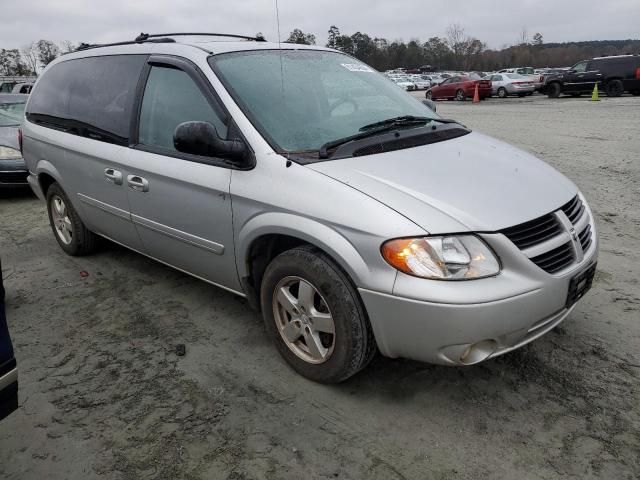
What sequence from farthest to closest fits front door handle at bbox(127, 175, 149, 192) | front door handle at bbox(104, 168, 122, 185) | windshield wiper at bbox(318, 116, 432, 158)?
1. front door handle at bbox(104, 168, 122, 185)
2. front door handle at bbox(127, 175, 149, 192)
3. windshield wiper at bbox(318, 116, 432, 158)

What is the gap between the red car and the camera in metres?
27.1

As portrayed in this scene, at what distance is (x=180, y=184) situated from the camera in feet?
10.5

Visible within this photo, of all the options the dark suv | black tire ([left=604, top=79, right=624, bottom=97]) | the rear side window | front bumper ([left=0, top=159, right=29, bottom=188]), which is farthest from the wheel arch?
black tire ([left=604, top=79, right=624, bottom=97])

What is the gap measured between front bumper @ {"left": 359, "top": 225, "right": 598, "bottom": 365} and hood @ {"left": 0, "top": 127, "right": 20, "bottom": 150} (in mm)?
7304

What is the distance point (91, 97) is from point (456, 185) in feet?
9.80

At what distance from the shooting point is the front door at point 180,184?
304 cm

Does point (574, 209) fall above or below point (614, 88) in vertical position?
above

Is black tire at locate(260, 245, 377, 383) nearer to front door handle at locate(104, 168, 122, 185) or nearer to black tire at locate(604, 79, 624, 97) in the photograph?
front door handle at locate(104, 168, 122, 185)

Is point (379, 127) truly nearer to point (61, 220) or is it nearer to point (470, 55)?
point (61, 220)

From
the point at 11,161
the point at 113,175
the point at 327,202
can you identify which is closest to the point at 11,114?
the point at 11,161

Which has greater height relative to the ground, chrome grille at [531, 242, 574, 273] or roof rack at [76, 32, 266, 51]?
roof rack at [76, 32, 266, 51]

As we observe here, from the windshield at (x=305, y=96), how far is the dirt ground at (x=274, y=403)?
1.33m

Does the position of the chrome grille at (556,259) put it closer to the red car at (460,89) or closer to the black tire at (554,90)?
the black tire at (554,90)

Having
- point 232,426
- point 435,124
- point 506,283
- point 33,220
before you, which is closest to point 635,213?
point 435,124
